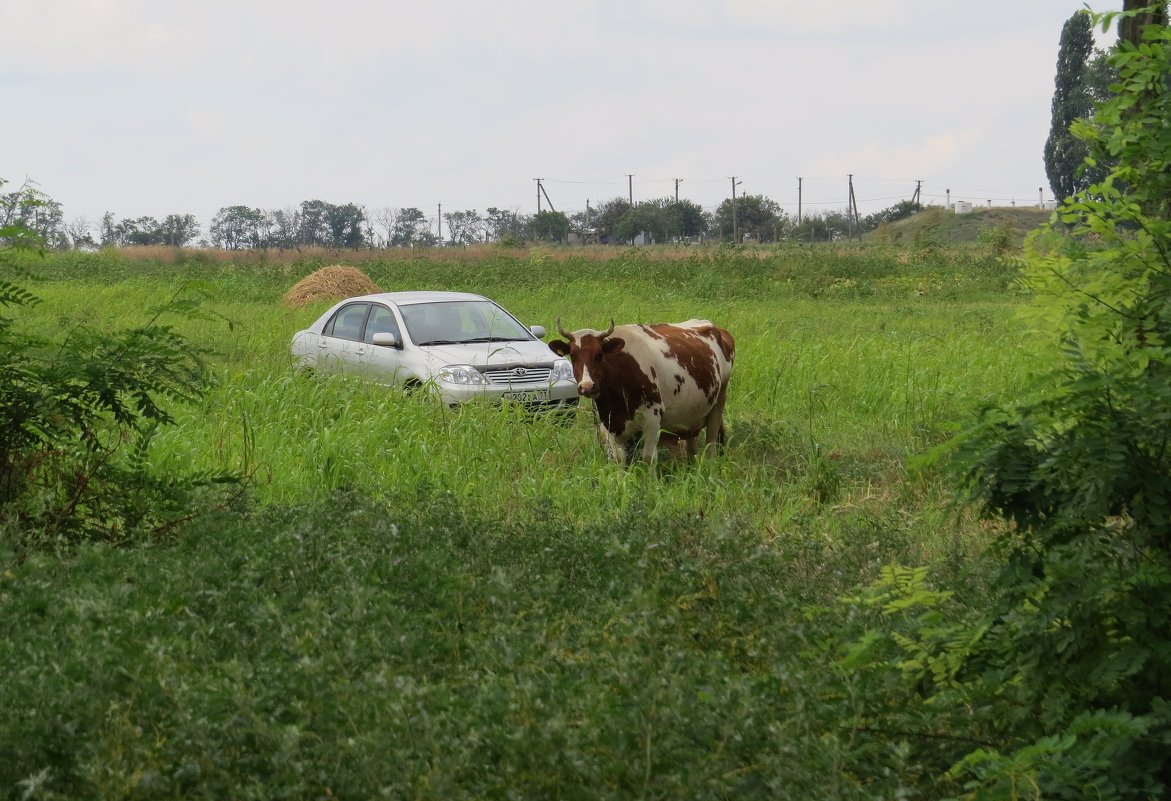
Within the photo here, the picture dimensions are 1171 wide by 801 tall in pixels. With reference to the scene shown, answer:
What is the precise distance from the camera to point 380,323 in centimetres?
1253

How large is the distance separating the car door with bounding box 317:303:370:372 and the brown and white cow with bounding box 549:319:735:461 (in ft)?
10.3

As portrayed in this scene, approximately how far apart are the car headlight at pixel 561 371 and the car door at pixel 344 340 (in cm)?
200

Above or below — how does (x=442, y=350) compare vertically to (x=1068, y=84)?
below

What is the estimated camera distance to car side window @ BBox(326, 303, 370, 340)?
1285 centimetres

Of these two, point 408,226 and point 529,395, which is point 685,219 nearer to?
point 408,226

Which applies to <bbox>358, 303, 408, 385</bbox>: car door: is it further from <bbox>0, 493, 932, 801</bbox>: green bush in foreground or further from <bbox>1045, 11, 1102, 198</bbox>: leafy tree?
<bbox>1045, 11, 1102, 198</bbox>: leafy tree

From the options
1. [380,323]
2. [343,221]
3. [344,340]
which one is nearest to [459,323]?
[380,323]

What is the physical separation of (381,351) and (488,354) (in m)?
1.43

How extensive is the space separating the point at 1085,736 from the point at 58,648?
10.5ft

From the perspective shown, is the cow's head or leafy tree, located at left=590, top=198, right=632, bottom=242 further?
leafy tree, located at left=590, top=198, right=632, bottom=242

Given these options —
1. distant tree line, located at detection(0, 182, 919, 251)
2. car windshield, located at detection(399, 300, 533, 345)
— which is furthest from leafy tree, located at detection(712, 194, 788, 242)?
car windshield, located at detection(399, 300, 533, 345)

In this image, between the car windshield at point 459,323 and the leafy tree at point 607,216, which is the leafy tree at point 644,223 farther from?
the car windshield at point 459,323

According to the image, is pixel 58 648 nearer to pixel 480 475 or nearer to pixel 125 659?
pixel 125 659

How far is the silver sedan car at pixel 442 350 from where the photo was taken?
36.5 feet
